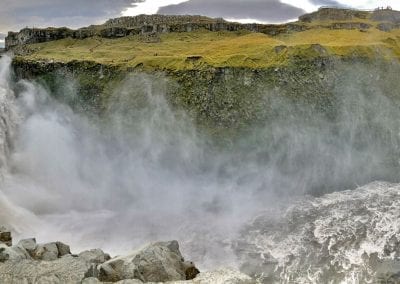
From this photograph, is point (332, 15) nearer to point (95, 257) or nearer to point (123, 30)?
point (123, 30)

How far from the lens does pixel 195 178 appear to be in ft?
195

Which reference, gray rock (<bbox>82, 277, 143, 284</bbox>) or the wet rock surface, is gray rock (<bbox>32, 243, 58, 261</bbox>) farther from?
gray rock (<bbox>82, 277, 143, 284</bbox>)

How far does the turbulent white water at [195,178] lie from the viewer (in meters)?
43.6

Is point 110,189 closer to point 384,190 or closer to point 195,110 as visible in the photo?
point 195,110

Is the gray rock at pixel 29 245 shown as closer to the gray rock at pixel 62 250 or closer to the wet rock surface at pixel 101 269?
the wet rock surface at pixel 101 269

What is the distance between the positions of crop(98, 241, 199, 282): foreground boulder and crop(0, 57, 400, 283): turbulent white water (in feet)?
27.2

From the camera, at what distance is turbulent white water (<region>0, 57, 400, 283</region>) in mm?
43625

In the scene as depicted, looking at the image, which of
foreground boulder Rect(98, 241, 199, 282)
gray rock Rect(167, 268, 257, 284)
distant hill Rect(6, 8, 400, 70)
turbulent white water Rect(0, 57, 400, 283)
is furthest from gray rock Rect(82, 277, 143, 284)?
distant hill Rect(6, 8, 400, 70)

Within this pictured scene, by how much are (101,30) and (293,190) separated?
2504 inches

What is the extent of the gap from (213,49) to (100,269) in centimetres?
5671

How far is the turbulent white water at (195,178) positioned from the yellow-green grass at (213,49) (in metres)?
5.67

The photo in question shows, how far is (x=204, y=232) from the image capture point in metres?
46.7

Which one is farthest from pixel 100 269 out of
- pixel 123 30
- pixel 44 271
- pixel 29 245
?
pixel 123 30

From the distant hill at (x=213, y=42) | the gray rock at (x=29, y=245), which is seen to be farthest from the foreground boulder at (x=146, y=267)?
the distant hill at (x=213, y=42)
